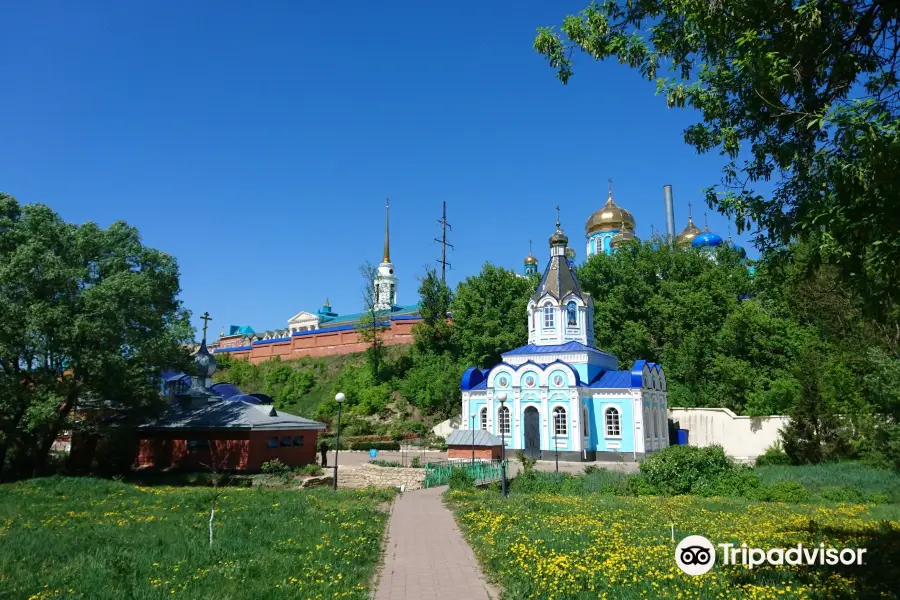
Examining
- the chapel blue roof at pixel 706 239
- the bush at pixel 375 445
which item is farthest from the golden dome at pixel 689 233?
the bush at pixel 375 445

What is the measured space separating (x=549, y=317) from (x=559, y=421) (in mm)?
6021

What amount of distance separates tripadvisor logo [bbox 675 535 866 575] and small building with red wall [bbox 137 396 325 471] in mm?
18621

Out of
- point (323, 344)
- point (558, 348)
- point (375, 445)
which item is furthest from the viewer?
point (323, 344)

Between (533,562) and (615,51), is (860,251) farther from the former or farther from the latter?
(533,562)

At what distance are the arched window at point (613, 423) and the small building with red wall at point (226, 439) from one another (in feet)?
45.6

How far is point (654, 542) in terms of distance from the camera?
9.16 m

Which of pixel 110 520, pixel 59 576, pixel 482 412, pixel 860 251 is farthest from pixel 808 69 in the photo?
pixel 482 412

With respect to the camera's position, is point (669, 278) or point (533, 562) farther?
point (669, 278)

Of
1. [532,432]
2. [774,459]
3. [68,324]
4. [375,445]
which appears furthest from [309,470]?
[774,459]

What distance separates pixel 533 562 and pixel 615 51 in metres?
7.36

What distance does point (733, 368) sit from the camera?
32969 millimetres

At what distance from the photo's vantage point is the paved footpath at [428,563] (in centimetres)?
747

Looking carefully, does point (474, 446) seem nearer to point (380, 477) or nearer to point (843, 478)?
point (380, 477)

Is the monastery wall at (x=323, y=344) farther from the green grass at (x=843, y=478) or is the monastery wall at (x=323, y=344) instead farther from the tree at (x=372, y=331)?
the green grass at (x=843, y=478)
